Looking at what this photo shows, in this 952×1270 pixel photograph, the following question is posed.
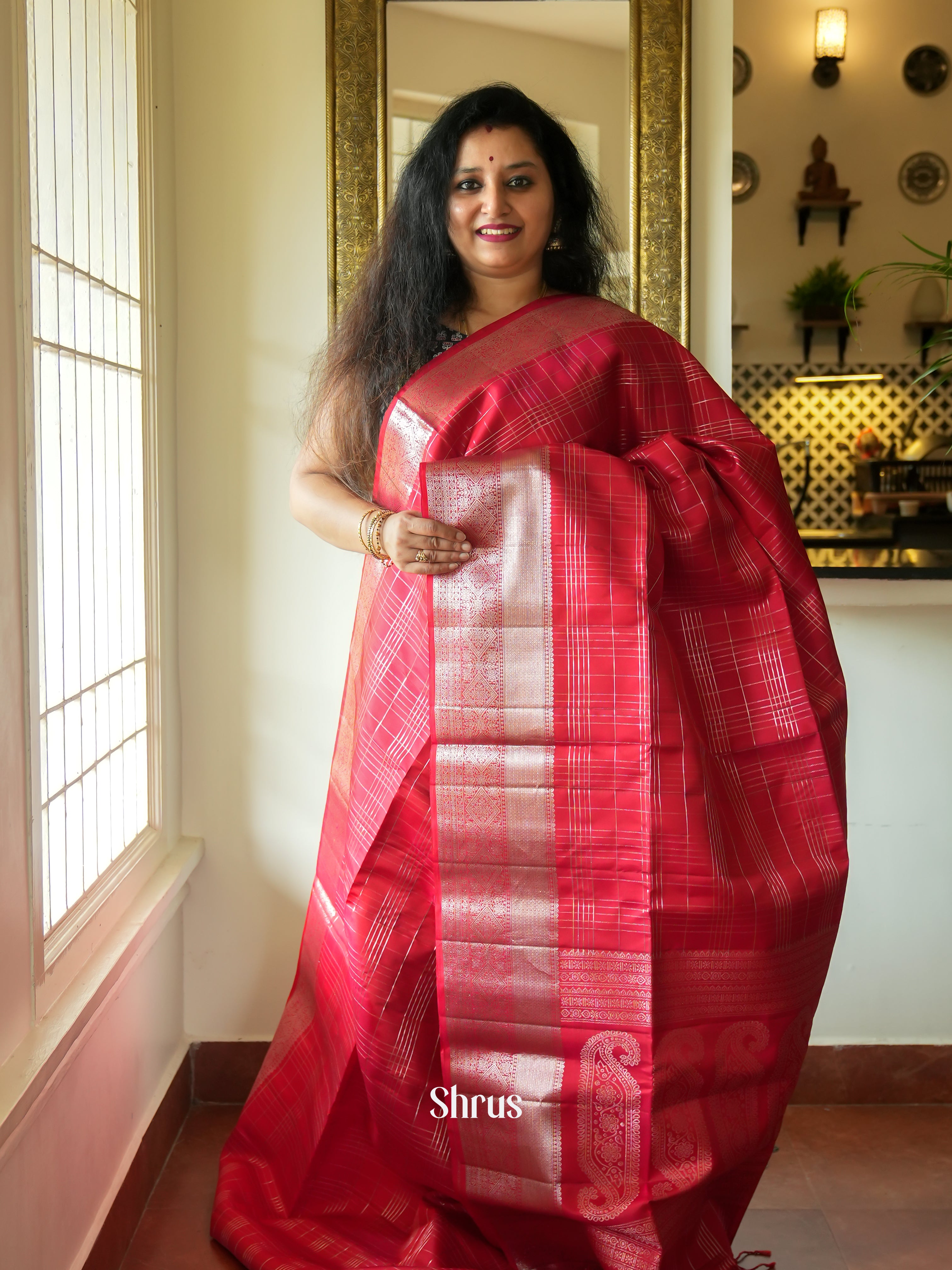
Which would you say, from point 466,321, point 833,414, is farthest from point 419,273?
point 833,414

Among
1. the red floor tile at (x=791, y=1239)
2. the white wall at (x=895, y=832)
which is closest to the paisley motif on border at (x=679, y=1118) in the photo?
the red floor tile at (x=791, y=1239)

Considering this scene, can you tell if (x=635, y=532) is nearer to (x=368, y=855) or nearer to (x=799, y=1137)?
(x=368, y=855)

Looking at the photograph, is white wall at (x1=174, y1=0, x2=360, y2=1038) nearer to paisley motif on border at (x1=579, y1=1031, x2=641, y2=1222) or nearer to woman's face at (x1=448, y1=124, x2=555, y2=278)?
woman's face at (x1=448, y1=124, x2=555, y2=278)

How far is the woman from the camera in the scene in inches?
56.1

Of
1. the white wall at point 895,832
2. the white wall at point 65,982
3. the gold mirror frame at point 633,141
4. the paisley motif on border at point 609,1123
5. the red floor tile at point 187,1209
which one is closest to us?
the white wall at point 65,982

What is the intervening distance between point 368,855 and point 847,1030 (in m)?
1.23

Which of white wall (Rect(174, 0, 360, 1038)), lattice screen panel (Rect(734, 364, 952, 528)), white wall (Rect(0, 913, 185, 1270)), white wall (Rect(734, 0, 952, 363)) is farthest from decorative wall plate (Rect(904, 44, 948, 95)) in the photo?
white wall (Rect(0, 913, 185, 1270))

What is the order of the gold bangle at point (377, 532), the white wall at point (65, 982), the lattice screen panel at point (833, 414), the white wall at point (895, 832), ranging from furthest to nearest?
the lattice screen panel at point (833, 414) < the white wall at point (895, 832) < the gold bangle at point (377, 532) < the white wall at point (65, 982)

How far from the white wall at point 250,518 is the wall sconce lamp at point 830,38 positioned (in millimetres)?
4412

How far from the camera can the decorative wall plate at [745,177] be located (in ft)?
18.7

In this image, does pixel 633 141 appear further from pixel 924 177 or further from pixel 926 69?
pixel 926 69

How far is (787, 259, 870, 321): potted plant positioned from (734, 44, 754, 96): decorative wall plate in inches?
38.5

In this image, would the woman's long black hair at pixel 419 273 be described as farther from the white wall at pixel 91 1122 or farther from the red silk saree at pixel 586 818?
the white wall at pixel 91 1122

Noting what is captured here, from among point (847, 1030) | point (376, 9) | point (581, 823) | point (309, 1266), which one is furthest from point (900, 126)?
point (309, 1266)
